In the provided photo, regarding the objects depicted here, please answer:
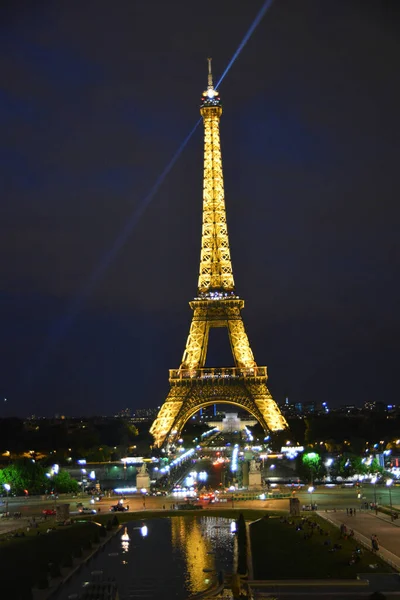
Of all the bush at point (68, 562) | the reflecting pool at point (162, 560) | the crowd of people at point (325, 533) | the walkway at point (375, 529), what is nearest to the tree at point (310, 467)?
the walkway at point (375, 529)

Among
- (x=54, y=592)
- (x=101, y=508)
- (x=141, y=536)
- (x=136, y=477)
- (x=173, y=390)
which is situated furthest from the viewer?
(x=173, y=390)

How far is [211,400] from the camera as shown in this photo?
9281cm

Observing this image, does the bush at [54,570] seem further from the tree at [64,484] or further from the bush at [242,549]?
the tree at [64,484]

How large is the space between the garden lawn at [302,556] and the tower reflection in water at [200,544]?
1.49 metres

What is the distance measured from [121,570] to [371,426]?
88880 millimetres

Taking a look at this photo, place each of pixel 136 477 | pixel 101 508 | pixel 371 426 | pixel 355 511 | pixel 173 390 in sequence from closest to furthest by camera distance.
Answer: pixel 355 511
pixel 101 508
pixel 136 477
pixel 173 390
pixel 371 426

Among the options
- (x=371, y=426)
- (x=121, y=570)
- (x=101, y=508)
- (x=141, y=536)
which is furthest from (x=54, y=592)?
(x=371, y=426)

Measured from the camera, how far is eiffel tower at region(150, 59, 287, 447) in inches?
3595

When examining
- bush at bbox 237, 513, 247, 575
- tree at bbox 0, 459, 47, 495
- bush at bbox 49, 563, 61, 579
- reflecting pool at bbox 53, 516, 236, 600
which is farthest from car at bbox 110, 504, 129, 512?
bush at bbox 49, 563, 61, 579

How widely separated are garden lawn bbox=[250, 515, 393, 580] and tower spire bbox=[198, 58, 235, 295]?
4662 centimetres

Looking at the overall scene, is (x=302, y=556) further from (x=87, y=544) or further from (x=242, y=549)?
(x=87, y=544)

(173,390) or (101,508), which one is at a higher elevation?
(173,390)

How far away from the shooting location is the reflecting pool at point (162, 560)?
3381 cm

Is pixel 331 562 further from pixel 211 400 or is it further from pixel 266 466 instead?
pixel 211 400
